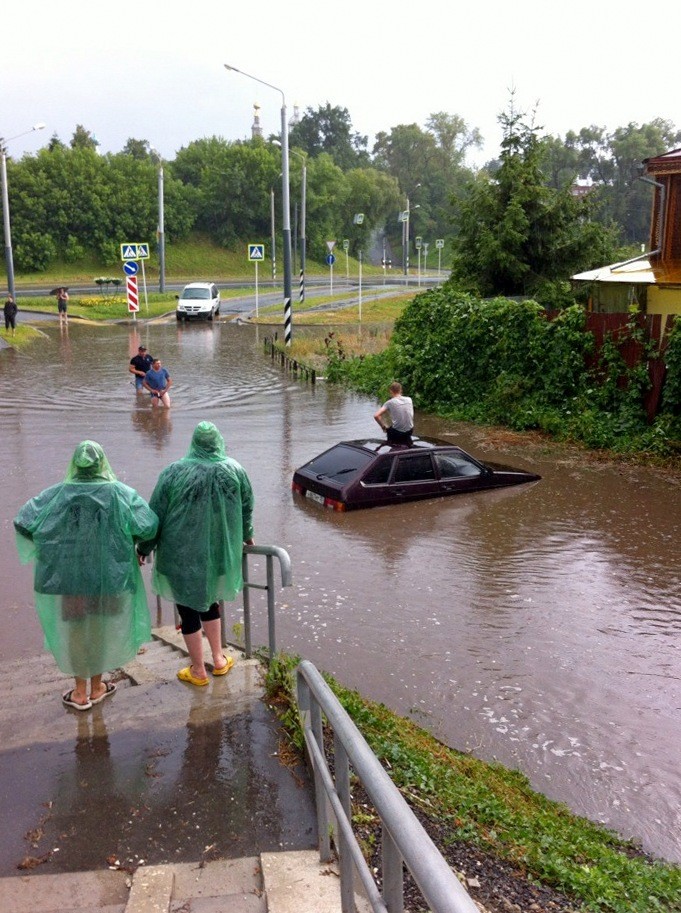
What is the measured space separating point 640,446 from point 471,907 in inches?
616

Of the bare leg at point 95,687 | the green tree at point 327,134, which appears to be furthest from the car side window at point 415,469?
the green tree at point 327,134

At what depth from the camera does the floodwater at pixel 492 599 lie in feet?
22.6

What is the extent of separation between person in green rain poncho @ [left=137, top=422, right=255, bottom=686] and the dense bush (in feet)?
40.2

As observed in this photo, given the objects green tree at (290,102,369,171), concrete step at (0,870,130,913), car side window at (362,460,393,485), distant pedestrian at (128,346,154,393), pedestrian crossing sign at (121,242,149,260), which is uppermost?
green tree at (290,102,369,171)

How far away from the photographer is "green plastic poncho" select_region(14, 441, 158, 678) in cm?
538

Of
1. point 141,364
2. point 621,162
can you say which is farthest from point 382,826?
point 621,162

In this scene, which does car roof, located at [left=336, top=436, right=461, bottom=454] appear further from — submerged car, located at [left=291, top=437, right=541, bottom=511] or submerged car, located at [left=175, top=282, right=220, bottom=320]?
submerged car, located at [left=175, top=282, right=220, bottom=320]

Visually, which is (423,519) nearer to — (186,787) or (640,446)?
(640,446)

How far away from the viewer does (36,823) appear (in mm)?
4375

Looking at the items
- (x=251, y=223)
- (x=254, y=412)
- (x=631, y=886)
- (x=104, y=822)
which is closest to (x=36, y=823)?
(x=104, y=822)

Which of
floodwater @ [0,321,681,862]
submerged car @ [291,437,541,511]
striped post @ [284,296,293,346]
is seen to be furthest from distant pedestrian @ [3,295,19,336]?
submerged car @ [291,437,541,511]

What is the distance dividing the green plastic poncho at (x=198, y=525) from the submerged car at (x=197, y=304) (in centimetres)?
3758

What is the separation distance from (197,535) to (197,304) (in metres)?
37.9

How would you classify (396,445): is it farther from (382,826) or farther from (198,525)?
(382,826)
